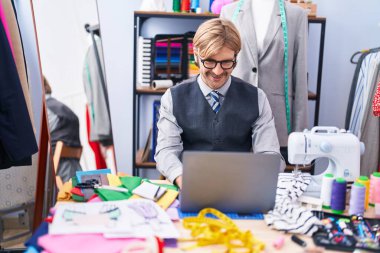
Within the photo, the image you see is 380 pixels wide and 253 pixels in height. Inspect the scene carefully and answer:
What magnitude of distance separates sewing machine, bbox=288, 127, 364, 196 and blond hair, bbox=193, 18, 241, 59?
0.45 metres

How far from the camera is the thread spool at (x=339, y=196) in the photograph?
159 cm

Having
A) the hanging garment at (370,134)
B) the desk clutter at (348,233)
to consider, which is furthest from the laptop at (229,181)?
the hanging garment at (370,134)

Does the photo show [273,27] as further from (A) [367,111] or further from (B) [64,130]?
(B) [64,130]

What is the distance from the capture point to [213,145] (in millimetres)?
2021

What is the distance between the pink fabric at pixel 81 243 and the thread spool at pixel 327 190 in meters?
0.68

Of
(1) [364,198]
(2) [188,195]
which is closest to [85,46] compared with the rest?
(2) [188,195]

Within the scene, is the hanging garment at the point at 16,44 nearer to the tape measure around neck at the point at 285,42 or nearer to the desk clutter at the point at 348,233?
the tape measure around neck at the point at 285,42

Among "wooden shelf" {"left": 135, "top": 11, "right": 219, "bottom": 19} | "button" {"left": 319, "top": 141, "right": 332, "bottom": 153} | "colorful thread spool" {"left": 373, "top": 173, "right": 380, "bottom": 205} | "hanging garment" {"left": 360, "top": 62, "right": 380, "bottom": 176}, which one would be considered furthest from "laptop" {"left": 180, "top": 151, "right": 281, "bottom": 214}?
"wooden shelf" {"left": 135, "top": 11, "right": 219, "bottom": 19}

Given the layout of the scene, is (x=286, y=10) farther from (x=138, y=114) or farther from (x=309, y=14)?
(x=138, y=114)

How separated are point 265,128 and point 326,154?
0.36 meters

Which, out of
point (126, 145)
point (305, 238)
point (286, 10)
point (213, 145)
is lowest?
point (126, 145)

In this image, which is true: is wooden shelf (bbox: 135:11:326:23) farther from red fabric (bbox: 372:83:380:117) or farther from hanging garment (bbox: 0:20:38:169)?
hanging garment (bbox: 0:20:38:169)

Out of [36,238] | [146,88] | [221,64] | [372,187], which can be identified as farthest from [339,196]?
[146,88]

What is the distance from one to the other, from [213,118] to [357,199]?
2.24ft
